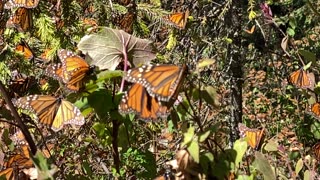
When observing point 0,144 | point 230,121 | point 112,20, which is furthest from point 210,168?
point 230,121

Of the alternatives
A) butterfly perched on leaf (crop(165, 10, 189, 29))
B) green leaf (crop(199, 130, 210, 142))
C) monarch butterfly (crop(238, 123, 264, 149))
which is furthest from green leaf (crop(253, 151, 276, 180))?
butterfly perched on leaf (crop(165, 10, 189, 29))

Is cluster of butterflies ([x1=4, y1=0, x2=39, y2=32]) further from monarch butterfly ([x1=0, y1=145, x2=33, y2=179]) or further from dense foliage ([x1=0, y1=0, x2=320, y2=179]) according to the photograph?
monarch butterfly ([x1=0, y1=145, x2=33, y2=179])

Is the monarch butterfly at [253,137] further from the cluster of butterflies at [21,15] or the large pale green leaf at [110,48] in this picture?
the cluster of butterflies at [21,15]

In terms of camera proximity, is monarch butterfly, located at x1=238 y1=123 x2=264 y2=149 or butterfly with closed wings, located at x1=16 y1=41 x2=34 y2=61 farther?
butterfly with closed wings, located at x1=16 y1=41 x2=34 y2=61

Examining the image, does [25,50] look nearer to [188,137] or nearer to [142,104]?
[142,104]

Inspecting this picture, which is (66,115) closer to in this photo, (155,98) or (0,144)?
(0,144)

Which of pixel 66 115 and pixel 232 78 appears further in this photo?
pixel 232 78

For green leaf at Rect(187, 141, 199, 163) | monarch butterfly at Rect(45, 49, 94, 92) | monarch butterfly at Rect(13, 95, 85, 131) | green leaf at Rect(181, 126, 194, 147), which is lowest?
monarch butterfly at Rect(13, 95, 85, 131)

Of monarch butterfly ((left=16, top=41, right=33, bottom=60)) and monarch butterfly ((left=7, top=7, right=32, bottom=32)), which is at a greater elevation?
monarch butterfly ((left=7, top=7, right=32, bottom=32))

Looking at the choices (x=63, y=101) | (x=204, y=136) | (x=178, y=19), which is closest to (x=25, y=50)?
(x=178, y=19)
